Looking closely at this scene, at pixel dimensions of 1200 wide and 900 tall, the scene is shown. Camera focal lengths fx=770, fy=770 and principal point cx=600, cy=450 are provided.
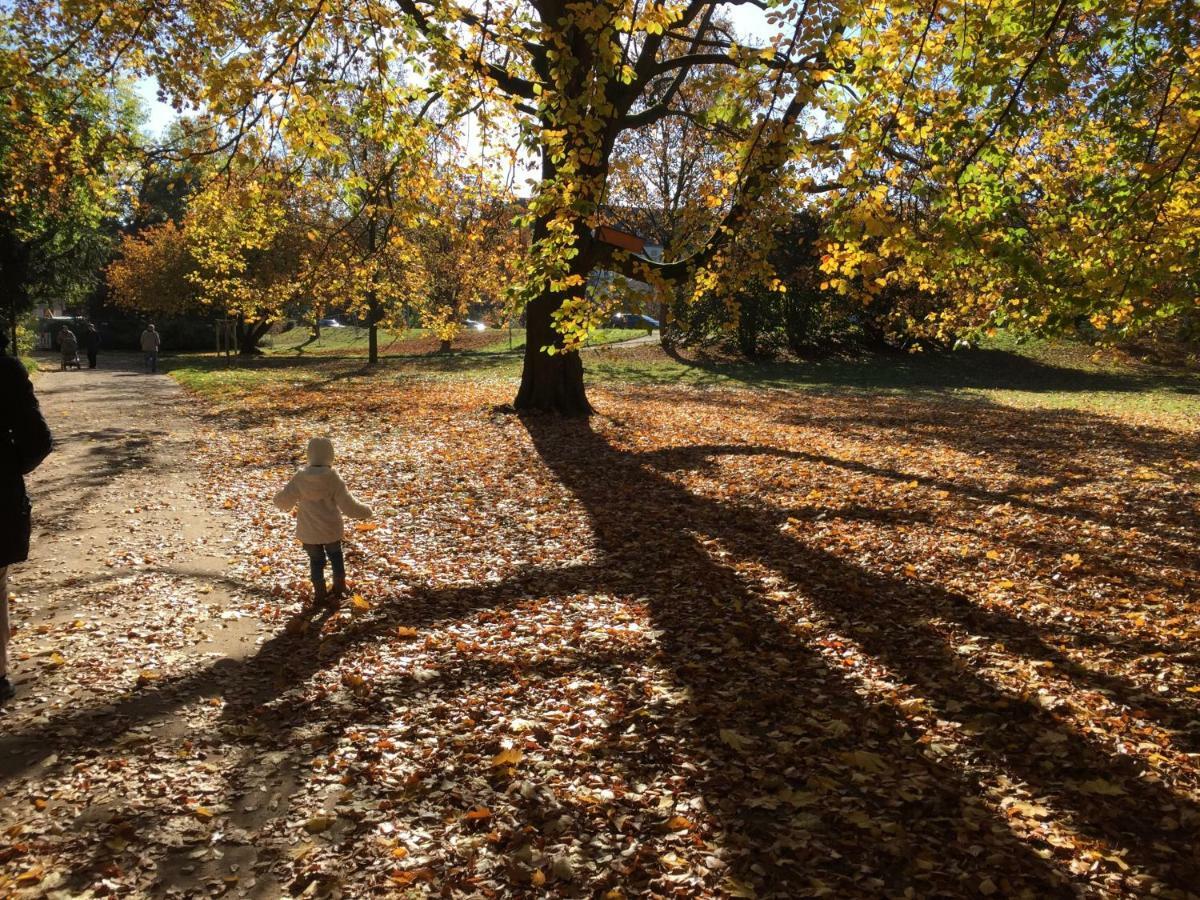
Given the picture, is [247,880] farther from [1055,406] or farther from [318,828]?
[1055,406]

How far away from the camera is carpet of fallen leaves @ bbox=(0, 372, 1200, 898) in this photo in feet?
10.4

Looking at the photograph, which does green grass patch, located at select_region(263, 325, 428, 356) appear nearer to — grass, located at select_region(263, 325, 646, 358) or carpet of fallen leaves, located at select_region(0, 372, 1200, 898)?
grass, located at select_region(263, 325, 646, 358)

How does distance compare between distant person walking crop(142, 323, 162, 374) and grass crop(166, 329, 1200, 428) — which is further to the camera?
distant person walking crop(142, 323, 162, 374)

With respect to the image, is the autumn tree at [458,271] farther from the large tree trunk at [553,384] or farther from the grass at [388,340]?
the large tree trunk at [553,384]

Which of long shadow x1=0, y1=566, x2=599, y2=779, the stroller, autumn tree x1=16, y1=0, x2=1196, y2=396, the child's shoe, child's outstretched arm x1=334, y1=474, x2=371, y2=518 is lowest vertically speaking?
long shadow x1=0, y1=566, x2=599, y2=779

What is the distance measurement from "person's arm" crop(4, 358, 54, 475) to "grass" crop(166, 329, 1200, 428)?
16425 millimetres

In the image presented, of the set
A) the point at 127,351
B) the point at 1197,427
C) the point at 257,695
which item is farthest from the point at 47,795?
the point at 127,351

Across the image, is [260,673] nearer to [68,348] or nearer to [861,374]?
[861,374]

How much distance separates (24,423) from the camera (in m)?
4.12

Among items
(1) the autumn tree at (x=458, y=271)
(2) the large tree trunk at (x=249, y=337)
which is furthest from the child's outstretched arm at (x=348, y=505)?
(2) the large tree trunk at (x=249, y=337)

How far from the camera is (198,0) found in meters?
9.93

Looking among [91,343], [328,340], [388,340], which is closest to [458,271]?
[91,343]

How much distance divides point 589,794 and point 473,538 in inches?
176

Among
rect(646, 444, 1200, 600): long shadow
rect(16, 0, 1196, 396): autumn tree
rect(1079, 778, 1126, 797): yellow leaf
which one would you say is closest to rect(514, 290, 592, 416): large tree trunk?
rect(646, 444, 1200, 600): long shadow
